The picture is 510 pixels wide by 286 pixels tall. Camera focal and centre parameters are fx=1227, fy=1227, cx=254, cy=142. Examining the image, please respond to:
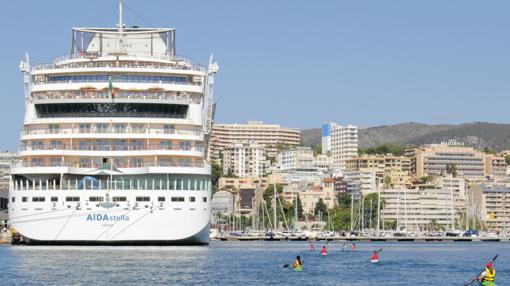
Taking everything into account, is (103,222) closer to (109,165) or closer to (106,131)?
(109,165)

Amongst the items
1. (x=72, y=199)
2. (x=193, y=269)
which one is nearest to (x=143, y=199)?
(x=72, y=199)

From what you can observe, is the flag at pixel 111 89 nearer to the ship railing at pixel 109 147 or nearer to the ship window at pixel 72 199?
the ship railing at pixel 109 147

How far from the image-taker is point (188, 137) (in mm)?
94312

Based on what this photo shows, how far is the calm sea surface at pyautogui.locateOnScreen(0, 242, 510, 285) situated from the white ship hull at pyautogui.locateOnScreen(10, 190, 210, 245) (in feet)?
3.17

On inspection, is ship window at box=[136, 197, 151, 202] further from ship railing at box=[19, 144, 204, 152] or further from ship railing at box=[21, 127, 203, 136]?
ship railing at box=[21, 127, 203, 136]

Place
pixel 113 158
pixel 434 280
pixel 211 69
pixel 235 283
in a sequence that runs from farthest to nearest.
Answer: pixel 211 69, pixel 113 158, pixel 434 280, pixel 235 283

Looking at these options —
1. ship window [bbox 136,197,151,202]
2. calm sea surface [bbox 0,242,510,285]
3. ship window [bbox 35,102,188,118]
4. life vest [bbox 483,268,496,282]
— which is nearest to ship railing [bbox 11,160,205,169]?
ship window [bbox 136,197,151,202]

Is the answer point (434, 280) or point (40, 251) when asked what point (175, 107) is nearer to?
point (40, 251)

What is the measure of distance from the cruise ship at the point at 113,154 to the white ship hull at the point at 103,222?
7 cm

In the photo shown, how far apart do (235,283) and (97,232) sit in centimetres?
2211

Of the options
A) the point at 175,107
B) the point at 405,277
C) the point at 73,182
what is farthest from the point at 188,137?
the point at 405,277

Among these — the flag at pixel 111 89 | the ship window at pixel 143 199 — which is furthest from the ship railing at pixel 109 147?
the ship window at pixel 143 199

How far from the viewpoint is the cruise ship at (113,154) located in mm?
88188

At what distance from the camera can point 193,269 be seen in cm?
7612
